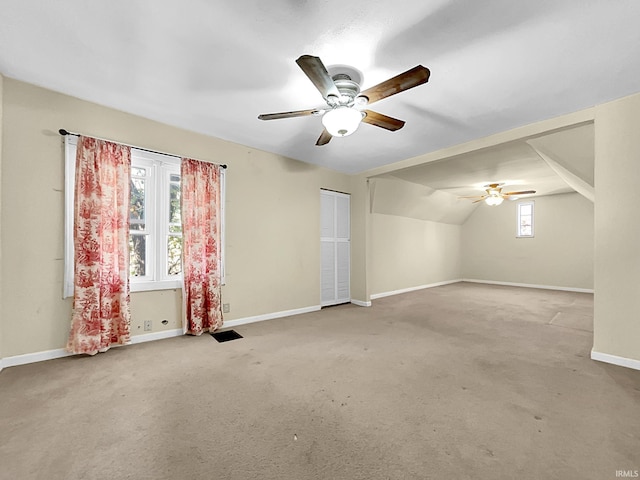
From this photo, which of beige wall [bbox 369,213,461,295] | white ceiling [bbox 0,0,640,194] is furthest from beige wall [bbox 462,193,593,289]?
white ceiling [bbox 0,0,640,194]

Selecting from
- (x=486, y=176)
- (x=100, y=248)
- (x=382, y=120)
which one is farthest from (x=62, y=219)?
(x=486, y=176)

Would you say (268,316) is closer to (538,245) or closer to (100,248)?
(100,248)

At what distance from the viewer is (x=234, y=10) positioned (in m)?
1.74

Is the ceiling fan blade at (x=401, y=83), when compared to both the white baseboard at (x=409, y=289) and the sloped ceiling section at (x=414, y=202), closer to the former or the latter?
the sloped ceiling section at (x=414, y=202)

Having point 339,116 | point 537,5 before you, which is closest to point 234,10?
point 339,116

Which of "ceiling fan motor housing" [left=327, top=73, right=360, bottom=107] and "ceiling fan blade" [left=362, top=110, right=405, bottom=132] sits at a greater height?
"ceiling fan motor housing" [left=327, top=73, right=360, bottom=107]

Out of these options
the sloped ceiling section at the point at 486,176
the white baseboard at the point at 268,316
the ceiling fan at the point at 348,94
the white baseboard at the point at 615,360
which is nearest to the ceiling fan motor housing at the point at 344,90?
the ceiling fan at the point at 348,94

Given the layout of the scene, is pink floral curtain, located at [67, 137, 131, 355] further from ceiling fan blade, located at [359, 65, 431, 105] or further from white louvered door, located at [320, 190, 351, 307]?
white louvered door, located at [320, 190, 351, 307]

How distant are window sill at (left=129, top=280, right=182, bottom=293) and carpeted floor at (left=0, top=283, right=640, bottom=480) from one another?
0.64m

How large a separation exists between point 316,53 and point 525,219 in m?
8.67

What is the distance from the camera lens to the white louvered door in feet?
17.3

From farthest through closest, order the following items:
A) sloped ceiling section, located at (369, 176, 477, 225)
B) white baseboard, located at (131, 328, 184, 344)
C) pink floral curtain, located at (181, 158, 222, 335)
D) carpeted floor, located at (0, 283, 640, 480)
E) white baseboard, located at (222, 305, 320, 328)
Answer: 1. sloped ceiling section, located at (369, 176, 477, 225)
2. white baseboard, located at (222, 305, 320, 328)
3. pink floral curtain, located at (181, 158, 222, 335)
4. white baseboard, located at (131, 328, 184, 344)
5. carpeted floor, located at (0, 283, 640, 480)

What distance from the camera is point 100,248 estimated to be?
293cm

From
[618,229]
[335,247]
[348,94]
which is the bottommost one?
[335,247]
